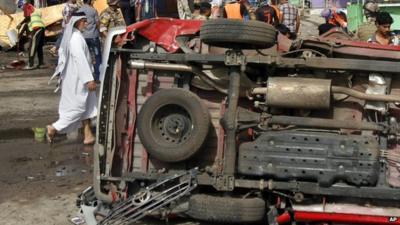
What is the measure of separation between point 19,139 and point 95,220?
408 centimetres

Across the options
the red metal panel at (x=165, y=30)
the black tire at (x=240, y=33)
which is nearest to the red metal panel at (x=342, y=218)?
the black tire at (x=240, y=33)

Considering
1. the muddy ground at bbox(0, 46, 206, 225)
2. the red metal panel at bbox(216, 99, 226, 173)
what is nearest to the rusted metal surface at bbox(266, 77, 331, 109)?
the red metal panel at bbox(216, 99, 226, 173)

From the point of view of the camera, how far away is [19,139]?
866 cm

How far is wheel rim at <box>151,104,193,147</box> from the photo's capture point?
4.68m

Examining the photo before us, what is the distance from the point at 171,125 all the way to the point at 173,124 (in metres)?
0.02

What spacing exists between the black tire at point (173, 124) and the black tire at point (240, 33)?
1.77ft

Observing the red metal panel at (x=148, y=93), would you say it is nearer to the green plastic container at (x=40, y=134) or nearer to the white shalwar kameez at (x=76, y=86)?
the white shalwar kameez at (x=76, y=86)

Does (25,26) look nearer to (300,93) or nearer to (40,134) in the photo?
(40,134)

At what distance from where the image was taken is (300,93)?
4305 mm

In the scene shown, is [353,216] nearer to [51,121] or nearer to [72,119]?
[72,119]

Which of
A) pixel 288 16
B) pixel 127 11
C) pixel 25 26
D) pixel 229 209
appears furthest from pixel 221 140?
pixel 25 26

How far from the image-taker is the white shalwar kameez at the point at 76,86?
24.4 feet

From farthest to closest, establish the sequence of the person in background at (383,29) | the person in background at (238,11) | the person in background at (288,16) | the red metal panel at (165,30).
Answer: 1. the person in background at (238,11)
2. the person in background at (288,16)
3. the person in background at (383,29)
4. the red metal panel at (165,30)

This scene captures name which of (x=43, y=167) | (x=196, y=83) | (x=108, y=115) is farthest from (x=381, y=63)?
(x=43, y=167)
